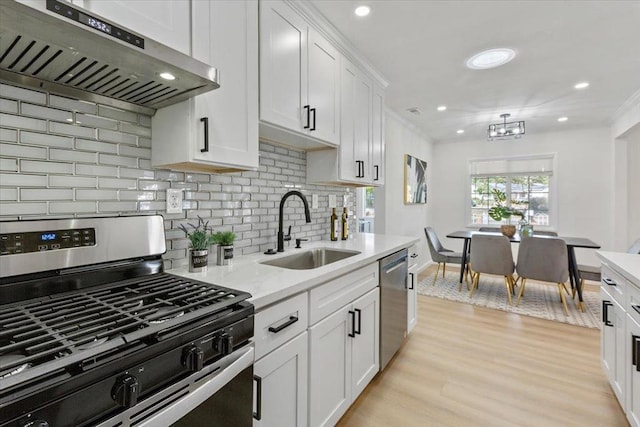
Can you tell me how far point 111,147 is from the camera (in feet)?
4.11

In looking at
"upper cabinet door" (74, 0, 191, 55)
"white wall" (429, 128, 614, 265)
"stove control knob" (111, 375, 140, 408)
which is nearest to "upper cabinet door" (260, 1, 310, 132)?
"upper cabinet door" (74, 0, 191, 55)

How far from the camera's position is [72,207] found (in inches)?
45.0

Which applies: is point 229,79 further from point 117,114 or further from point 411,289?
point 411,289

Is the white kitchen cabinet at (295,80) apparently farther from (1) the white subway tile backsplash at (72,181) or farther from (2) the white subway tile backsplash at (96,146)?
(1) the white subway tile backsplash at (72,181)

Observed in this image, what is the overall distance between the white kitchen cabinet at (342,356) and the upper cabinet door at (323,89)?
1.11 m

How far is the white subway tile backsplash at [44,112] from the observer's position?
1.04 m

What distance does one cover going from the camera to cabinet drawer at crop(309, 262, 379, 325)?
1377 mm

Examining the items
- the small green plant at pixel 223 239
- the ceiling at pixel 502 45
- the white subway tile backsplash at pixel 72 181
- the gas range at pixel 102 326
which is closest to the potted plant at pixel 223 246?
the small green plant at pixel 223 239

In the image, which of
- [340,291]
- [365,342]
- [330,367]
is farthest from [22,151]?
[365,342]

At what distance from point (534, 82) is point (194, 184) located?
135 inches

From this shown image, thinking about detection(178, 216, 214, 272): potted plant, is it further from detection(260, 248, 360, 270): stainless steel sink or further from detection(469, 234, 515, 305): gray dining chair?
detection(469, 234, 515, 305): gray dining chair

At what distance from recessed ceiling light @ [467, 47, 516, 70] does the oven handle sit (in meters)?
2.85

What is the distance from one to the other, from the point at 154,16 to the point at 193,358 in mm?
1142

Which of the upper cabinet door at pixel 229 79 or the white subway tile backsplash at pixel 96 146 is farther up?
the upper cabinet door at pixel 229 79
